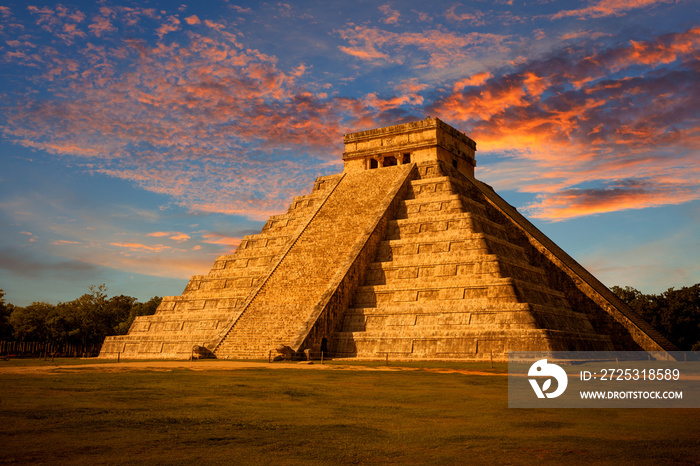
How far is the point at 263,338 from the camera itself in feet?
90.6

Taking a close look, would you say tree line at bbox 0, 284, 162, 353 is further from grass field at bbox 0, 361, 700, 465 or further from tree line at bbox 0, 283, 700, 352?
grass field at bbox 0, 361, 700, 465

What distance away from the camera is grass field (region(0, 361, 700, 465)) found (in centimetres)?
731

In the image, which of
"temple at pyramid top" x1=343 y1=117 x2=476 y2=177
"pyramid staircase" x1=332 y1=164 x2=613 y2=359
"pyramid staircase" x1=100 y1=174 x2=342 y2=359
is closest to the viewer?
"pyramid staircase" x1=332 y1=164 x2=613 y2=359

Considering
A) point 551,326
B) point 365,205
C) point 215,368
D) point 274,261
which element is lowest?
point 215,368

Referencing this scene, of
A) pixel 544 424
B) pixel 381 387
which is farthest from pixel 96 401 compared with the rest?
pixel 544 424

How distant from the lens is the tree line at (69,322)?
50438 millimetres

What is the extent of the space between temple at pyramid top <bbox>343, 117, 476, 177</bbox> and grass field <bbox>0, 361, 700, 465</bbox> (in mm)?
26250

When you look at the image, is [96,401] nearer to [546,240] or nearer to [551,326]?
[551,326]

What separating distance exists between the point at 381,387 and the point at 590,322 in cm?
1955

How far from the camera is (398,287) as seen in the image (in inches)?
1134

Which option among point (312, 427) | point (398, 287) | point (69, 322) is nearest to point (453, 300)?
point (398, 287)

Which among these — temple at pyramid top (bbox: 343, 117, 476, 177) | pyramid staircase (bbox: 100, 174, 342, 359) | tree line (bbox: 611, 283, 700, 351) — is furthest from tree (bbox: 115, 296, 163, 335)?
tree line (bbox: 611, 283, 700, 351)

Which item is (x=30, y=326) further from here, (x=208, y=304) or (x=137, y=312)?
(x=208, y=304)

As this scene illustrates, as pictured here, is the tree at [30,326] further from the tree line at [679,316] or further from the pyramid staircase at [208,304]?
the tree line at [679,316]
